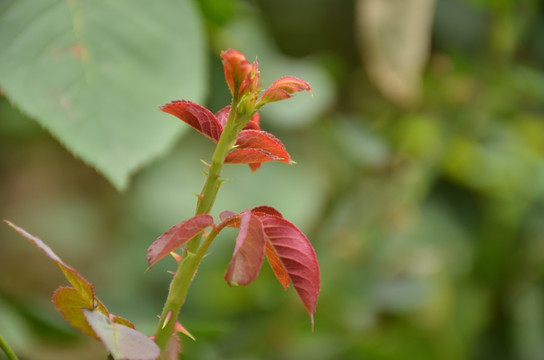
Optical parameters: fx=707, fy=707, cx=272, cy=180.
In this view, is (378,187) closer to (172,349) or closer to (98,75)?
(98,75)

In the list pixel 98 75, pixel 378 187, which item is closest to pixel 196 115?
pixel 98 75

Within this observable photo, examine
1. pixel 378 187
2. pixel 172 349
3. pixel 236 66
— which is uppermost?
pixel 236 66

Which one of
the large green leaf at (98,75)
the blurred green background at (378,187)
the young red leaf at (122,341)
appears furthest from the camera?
the blurred green background at (378,187)

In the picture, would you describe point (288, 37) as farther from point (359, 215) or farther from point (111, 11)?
point (111, 11)

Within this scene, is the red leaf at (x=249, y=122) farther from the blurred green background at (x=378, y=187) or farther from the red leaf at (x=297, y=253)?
the blurred green background at (x=378, y=187)

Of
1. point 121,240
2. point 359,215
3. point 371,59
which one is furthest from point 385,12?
point 121,240

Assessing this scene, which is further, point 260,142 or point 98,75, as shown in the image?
point 98,75

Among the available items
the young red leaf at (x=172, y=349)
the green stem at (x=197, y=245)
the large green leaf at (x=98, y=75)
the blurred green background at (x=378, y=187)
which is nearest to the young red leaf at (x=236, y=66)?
the green stem at (x=197, y=245)
